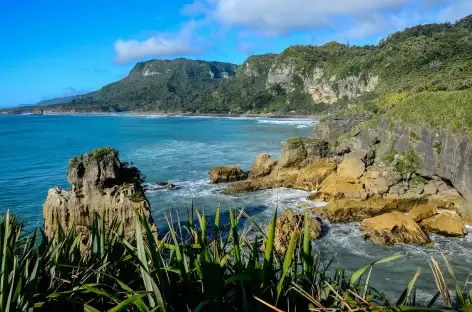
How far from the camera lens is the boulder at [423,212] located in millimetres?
22562

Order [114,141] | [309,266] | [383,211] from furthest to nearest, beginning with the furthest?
[114,141]
[383,211]
[309,266]

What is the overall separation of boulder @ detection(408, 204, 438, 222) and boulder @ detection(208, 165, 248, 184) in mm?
16862

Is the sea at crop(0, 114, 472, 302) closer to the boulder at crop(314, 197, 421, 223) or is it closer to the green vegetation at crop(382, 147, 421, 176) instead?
the boulder at crop(314, 197, 421, 223)

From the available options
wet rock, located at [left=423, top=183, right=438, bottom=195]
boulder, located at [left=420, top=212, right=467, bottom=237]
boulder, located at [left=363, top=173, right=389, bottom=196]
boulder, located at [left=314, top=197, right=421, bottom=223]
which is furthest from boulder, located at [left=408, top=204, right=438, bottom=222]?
boulder, located at [left=363, top=173, right=389, bottom=196]

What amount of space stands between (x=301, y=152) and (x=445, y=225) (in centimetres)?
1565

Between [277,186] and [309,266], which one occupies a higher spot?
[309,266]

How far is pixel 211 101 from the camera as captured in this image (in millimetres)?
184000

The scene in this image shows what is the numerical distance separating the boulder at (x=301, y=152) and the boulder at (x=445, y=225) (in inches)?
569

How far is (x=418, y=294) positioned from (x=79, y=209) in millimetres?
14475

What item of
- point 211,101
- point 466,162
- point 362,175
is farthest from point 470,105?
point 211,101

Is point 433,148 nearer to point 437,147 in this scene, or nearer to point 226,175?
point 437,147

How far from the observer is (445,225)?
21.2 metres

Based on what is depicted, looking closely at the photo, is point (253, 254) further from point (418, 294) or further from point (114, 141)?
point (114, 141)

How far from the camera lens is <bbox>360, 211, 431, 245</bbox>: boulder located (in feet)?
65.8
